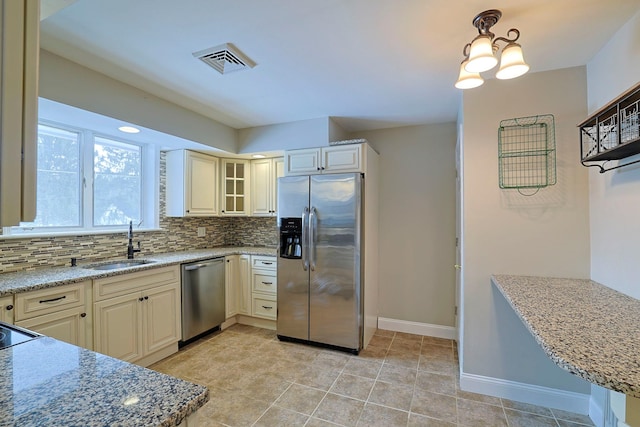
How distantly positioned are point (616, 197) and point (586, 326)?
0.99m

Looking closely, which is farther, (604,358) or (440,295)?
(440,295)

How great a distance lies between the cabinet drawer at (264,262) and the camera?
3395mm

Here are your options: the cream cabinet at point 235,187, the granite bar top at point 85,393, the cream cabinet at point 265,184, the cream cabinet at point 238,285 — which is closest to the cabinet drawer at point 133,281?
the cream cabinet at point 238,285

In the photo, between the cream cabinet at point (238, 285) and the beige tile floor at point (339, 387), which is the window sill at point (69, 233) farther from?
the beige tile floor at point (339, 387)

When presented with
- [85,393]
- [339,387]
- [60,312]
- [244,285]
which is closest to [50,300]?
[60,312]

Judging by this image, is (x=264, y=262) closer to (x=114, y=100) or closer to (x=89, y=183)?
(x=89, y=183)

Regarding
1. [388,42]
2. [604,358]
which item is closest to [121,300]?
[388,42]

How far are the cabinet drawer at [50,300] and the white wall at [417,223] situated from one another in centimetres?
285

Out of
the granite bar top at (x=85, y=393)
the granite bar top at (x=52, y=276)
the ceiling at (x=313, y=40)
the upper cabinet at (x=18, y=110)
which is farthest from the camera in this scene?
the granite bar top at (x=52, y=276)

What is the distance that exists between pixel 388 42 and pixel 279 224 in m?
2.00

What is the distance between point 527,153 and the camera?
83.0 inches

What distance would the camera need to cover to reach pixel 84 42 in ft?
5.90

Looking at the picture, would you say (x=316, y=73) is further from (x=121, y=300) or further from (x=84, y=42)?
(x=121, y=300)

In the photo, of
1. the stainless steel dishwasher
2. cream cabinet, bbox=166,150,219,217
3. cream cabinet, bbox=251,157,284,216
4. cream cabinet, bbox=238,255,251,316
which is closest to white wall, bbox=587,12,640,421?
cream cabinet, bbox=251,157,284,216
